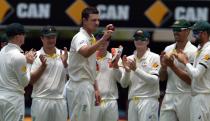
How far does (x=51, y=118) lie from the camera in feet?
50.5

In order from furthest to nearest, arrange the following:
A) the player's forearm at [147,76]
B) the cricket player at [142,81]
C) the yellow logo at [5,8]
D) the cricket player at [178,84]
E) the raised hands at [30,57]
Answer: the yellow logo at [5,8]
the cricket player at [142,81]
the player's forearm at [147,76]
the cricket player at [178,84]
the raised hands at [30,57]

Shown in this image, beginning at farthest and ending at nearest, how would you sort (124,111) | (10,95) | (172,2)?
(124,111)
(172,2)
(10,95)

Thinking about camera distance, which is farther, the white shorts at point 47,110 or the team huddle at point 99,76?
the white shorts at point 47,110

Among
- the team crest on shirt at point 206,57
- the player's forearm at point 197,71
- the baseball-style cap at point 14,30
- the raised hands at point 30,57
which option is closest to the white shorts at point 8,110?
the raised hands at point 30,57

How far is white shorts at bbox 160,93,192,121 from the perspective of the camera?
14766 millimetres

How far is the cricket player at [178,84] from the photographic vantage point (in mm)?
14758

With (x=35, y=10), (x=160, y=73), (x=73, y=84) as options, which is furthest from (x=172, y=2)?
(x=73, y=84)

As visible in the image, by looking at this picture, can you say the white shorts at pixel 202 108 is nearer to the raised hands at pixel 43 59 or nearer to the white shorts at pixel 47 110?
the white shorts at pixel 47 110

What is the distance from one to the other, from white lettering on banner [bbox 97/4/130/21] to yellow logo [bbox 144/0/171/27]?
375 mm

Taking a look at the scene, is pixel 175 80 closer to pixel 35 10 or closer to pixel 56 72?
pixel 56 72

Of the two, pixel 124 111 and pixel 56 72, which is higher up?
pixel 56 72

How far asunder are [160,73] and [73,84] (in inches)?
60.5

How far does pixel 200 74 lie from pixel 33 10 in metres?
5.60

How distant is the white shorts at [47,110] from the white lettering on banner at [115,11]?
12.5 feet
